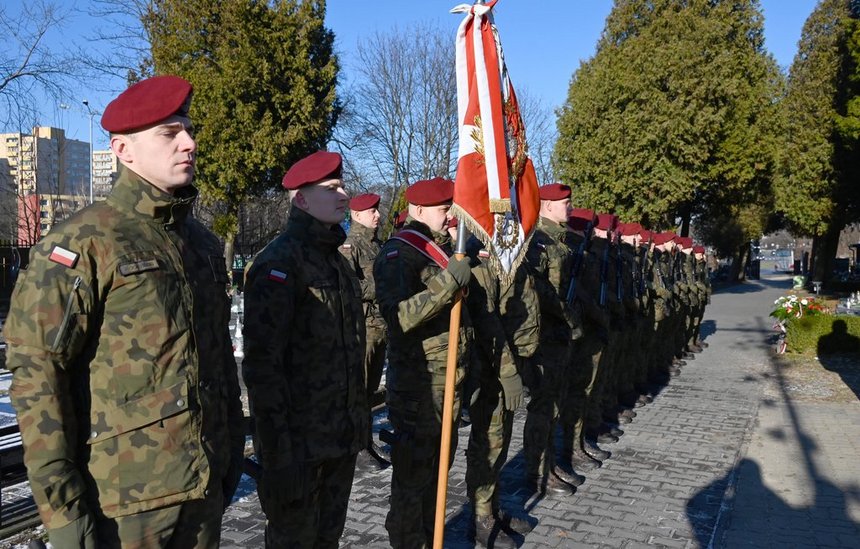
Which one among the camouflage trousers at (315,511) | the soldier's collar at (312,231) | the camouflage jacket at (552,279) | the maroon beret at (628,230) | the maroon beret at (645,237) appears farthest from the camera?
the maroon beret at (645,237)

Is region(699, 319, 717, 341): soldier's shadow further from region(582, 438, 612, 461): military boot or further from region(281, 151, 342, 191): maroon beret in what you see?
region(281, 151, 342, 191): maroon beret

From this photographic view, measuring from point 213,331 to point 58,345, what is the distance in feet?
1.71

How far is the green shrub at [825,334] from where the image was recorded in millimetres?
14547

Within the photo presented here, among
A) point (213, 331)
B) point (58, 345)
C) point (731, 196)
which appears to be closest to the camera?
point (58, 345)

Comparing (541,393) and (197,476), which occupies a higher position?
(197,476)

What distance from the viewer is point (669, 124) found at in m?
24.7

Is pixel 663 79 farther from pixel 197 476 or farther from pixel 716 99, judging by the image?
pixel 197 476

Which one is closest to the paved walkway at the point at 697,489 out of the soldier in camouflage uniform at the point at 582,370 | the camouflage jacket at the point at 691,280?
the soldier in camouflage uniform at the point at 582,370

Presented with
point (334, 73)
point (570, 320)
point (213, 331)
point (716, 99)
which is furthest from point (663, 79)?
point (213, 331)

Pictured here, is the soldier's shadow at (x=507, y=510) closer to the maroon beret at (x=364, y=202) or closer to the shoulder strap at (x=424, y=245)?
the shoulder strap at (x=424, y=245)

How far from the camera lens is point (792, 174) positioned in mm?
31422

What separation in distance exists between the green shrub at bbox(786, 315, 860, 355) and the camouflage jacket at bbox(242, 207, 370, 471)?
46.2 ft

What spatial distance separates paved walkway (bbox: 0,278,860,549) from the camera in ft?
16.6

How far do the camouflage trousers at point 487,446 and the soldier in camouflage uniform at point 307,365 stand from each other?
1.66 metres
